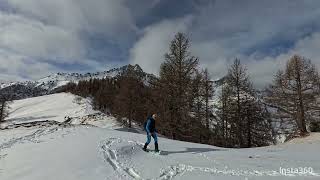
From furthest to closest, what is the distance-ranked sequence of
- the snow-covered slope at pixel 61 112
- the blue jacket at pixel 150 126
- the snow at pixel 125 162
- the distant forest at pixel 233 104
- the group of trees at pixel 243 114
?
the snow-covered slope at pixel 61 112, the group of trees at pixel 243 114, the distant forest at pixel 233 104, the blue jacket at pixel 150 126, the snow at pixel 125 162

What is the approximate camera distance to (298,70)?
3678cm

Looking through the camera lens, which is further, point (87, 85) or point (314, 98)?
point (87, 85)

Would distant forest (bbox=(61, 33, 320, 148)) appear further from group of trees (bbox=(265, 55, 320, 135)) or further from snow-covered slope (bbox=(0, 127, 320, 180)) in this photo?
snow-covered slope (bbox=(0, 127, 320, 180))

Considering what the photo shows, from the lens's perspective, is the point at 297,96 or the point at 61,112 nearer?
the point at 297,96

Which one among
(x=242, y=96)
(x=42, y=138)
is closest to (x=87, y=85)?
(x=242, y=96)

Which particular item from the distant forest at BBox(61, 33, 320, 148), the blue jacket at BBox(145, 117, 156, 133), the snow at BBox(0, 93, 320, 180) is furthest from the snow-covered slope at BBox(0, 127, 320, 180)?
the distant forest at BBox(61, 33, 320, 148)

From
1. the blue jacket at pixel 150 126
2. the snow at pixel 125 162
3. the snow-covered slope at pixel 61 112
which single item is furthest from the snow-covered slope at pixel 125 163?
the snow-covered slope at pixel 61 112

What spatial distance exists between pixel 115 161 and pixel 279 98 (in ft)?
90.9

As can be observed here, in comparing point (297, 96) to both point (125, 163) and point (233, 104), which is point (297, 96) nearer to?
point (233, 104)

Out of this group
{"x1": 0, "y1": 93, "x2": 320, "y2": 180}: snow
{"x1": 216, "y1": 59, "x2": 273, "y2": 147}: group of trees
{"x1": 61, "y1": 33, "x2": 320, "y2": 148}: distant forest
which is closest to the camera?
{"x1": 0, "y1": 93, "x2": 320, "y2": 180}: snow

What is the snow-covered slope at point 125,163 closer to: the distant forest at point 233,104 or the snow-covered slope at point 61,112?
the distant forest at point 233,104

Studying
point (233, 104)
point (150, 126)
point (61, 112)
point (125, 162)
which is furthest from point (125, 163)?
point (61, 112)

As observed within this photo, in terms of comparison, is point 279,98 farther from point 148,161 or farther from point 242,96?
point 148,161

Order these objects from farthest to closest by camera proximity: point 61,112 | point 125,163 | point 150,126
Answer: point 61,112, point 150,126, point 125,163
